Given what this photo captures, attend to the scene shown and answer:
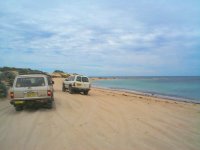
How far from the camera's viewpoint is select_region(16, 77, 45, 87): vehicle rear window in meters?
14.8

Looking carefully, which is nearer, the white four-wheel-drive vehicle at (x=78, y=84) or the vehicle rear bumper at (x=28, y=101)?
the vehicle rear bumper at (x=28, y=101)

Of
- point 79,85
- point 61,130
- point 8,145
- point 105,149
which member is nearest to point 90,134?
point 61,130

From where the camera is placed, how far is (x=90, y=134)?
9109 millimetres

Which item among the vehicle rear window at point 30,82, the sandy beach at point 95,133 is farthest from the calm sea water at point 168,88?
the sandy beach at point 95,133

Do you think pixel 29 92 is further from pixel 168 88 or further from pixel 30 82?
pixel 168 88

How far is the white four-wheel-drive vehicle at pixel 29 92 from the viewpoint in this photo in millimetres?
14328

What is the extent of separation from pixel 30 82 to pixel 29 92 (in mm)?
773

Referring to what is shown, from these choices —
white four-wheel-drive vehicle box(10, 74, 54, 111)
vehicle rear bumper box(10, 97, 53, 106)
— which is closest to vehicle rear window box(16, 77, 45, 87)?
white four-wheel-drive vehicle box(10, 74, 54, 111)

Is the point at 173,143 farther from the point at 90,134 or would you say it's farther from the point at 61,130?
the point at 61,130

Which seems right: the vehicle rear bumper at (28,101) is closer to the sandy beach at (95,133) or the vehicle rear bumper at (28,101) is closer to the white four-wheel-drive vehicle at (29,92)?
the white four-wheel-drive vehicle at (29,92)

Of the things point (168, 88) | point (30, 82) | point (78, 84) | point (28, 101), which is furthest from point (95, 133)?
point (168, 88)

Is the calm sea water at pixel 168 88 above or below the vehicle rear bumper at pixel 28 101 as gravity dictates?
below

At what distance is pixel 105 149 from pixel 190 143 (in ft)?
7.97

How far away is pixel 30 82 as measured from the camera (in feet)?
49.3
